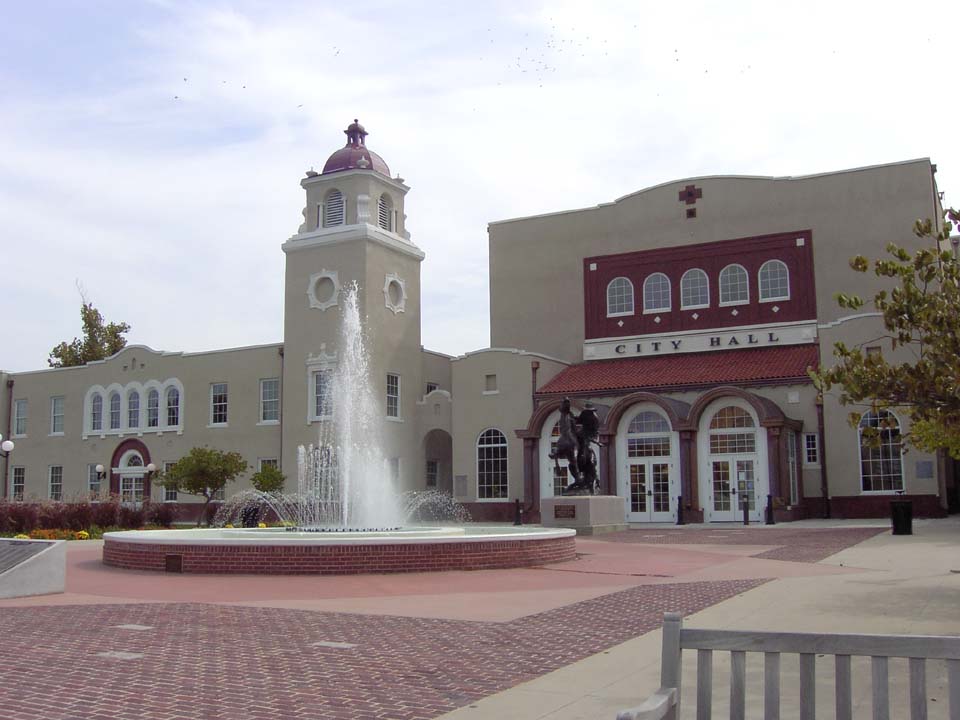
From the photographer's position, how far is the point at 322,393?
4006 cm

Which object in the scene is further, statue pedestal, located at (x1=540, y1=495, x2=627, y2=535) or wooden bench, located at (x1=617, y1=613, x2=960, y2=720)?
statue pedestal, located at (x1=540, y1=495, x2=627, y2=535)

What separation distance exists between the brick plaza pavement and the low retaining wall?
218 centimetres

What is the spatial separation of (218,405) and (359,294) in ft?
29.7

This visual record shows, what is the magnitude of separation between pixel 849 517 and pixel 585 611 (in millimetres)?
23992

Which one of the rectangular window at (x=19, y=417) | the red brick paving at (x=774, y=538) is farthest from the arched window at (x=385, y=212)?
the rectangular window at (x=19, y=417)

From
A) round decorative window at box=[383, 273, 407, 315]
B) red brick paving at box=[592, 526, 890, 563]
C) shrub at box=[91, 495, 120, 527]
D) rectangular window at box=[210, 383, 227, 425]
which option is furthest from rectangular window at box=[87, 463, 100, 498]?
red brick paving at box=[592, 526, 890, 563]

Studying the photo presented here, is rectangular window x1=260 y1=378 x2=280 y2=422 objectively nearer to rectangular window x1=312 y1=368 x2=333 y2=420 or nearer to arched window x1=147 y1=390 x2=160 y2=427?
rectangular window x1=312 y1=368 x2=333 y2=420

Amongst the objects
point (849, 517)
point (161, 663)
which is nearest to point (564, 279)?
point (849, 517)

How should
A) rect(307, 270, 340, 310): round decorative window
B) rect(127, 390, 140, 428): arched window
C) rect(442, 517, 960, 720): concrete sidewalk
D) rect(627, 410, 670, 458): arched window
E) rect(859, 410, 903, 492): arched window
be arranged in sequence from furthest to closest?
rect(127, 390, 140, 428): arched window, rect(307, 270, 340, 310): round decorative window, rect(627, 410, 670, 458): arched window, rect(859, 410, 903, 492): arched window, rect(442, 517, 960, 720): concrete sidewalk

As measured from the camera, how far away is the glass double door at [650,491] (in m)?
34.5

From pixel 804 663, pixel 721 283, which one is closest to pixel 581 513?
pixel 721 283

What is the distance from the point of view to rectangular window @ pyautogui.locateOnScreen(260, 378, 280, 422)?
42.3 metres

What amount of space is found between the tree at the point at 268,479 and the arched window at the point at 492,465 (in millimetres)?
7600

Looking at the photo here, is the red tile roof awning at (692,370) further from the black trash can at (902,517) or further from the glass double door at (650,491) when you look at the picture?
the black trash can at (902,517)
